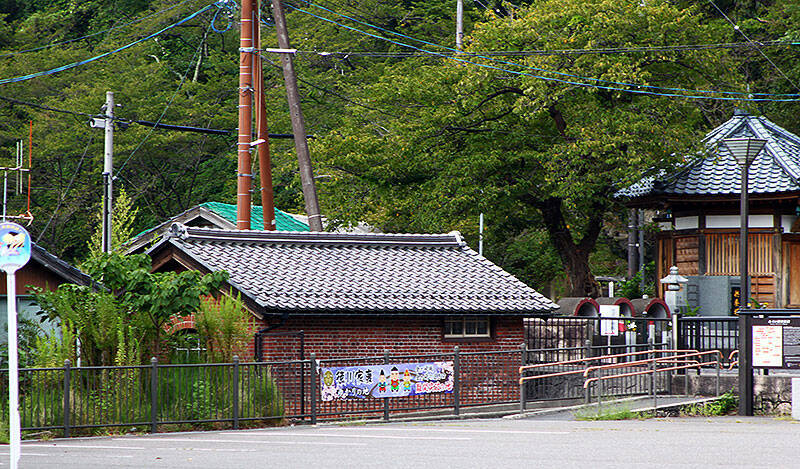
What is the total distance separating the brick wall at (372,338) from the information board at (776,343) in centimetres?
721

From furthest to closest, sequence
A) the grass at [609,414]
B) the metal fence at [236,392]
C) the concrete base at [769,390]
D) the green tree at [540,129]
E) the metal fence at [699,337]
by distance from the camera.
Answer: the green tree at [540,129] → the metal fence at [699,337] → the concrete base at [769,390] → the grass at [609,414] → the metal fence at [236,392]

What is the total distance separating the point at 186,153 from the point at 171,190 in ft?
7.99

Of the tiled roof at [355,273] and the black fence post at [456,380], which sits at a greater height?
the tiled roof at [355,273]

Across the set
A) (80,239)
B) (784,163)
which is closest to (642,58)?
(784,163)

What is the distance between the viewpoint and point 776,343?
19.1 meters

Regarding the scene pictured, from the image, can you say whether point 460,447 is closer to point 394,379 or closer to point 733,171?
point 394,379

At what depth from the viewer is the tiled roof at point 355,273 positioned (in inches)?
909

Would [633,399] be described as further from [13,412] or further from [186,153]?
[186,153]

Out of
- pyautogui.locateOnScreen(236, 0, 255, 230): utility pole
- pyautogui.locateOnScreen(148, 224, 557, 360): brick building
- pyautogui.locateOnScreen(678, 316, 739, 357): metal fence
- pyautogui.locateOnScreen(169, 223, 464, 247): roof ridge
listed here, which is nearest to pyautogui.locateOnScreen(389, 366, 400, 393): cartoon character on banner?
pyautogui.locateOnScreen(148, 224, 557, 360): brick building

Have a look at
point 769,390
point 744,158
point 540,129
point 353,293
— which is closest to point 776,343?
point 769,390

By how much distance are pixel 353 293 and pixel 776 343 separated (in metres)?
9.30

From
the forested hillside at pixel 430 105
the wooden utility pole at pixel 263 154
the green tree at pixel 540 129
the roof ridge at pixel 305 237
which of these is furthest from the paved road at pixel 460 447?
the forested hillside at pixel 430 105

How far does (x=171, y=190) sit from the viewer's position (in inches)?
2041

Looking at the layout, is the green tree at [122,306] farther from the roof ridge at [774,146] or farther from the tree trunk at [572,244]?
the roof ridge at [774,146]
